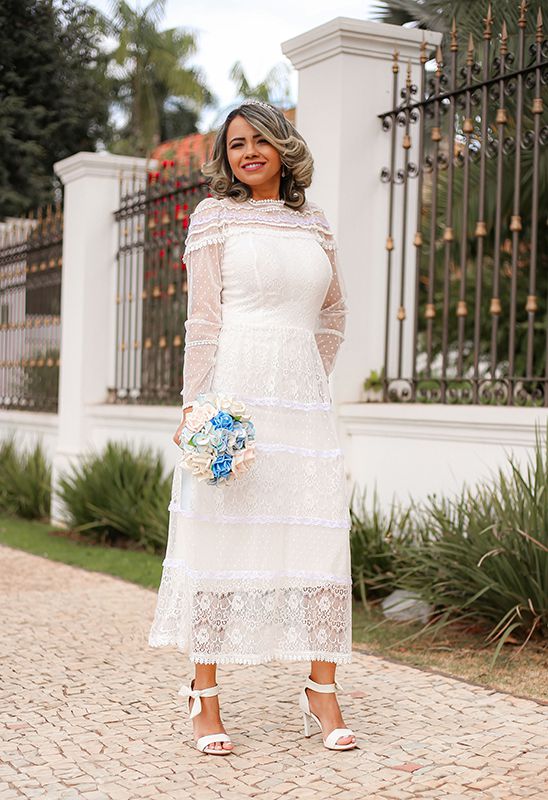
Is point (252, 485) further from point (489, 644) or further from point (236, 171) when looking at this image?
point (489, 644)

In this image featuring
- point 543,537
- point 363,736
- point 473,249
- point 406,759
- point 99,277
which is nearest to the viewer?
point 406,759

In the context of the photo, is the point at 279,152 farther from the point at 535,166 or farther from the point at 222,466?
the point at 535,166

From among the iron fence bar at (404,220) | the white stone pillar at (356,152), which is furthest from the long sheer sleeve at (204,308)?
the iron fence bar at (404,220)

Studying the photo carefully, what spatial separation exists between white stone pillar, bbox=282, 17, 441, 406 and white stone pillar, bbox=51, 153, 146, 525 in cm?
338

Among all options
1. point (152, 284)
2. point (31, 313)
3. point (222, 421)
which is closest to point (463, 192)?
point (222, 421)

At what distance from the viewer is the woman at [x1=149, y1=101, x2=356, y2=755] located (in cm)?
363

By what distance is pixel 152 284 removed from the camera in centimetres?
955

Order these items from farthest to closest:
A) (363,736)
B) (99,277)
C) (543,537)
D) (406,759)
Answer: (99,277) → (543,537) → (363,736) → (406,759)

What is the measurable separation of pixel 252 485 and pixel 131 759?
0.92m

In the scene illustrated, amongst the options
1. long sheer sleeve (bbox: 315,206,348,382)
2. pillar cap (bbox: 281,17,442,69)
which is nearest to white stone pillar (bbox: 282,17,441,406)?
pillar cap (bbox: 281,17,442,69)

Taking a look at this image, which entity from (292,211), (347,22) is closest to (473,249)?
(347,22)

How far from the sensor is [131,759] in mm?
3527

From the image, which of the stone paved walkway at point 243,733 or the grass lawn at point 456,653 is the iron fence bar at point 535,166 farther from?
the stone paved walkway at point 243,733

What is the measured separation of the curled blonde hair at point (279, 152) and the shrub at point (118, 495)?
4.43 m
